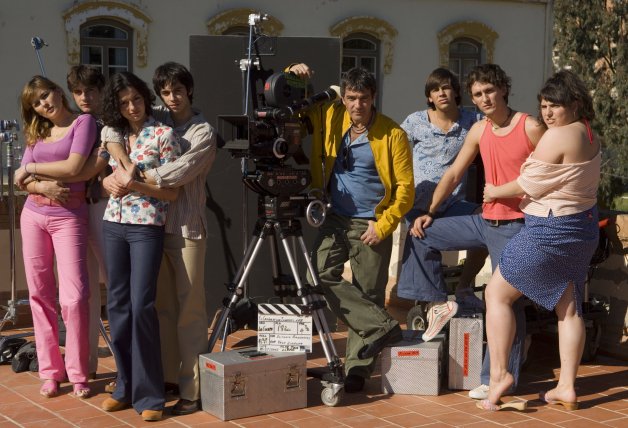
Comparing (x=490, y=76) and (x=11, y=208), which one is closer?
(x=490, y=76)

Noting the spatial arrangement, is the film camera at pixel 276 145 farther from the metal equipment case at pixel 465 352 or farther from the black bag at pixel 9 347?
the black bag at pixel 9 347

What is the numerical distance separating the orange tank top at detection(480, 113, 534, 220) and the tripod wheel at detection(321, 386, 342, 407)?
4.07ft

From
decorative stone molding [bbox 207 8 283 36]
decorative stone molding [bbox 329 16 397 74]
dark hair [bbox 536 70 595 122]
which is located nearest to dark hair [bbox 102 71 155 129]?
dark hair [bbox 536 70 595 122]

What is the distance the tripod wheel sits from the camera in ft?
18.5

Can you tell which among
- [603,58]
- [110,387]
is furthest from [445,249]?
[603,58]

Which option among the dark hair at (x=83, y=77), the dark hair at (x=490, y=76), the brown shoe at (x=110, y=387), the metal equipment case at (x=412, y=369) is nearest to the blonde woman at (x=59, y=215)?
the brown shoe at (x=110, y=387)

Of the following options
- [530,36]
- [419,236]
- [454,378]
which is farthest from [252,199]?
[530,36]

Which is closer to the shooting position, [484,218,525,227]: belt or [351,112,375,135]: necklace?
[484,218,525,227]: belt

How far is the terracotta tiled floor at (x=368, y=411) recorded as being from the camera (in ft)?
17.7

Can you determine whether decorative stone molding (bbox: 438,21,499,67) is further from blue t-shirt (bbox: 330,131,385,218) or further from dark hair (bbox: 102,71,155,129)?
dark hair (bbox: 102,71,155,129)

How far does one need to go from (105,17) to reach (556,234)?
1419cm

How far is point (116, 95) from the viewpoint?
17.7ft

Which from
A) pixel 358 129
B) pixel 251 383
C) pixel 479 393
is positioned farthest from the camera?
pixel 358 129

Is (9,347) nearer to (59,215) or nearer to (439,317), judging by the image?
(59,215)
